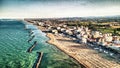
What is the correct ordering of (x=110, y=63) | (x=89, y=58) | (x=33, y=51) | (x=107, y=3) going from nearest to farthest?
(x=110, y=63) < (x=89, y=58) < (x=107, y=3) < (x=33, y=51)

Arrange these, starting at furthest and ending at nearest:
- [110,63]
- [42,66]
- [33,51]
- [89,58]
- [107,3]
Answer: [33,51], [107,3], [89,58], [110,63], [42,66]

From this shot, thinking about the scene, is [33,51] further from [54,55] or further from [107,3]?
[107,3]

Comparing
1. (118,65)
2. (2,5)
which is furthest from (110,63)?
(2,5)

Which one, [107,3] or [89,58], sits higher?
[107,3]

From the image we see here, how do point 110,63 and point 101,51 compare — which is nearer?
point 110,63

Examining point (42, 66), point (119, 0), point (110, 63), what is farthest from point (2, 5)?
point (119, 0)

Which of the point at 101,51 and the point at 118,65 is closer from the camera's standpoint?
the point at 118,65

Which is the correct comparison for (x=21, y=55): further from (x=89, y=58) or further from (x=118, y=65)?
(x=118, y=65)

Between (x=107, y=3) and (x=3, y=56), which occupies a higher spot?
(x=107, y=3)

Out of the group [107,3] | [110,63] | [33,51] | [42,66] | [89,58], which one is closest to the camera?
[42,66]
